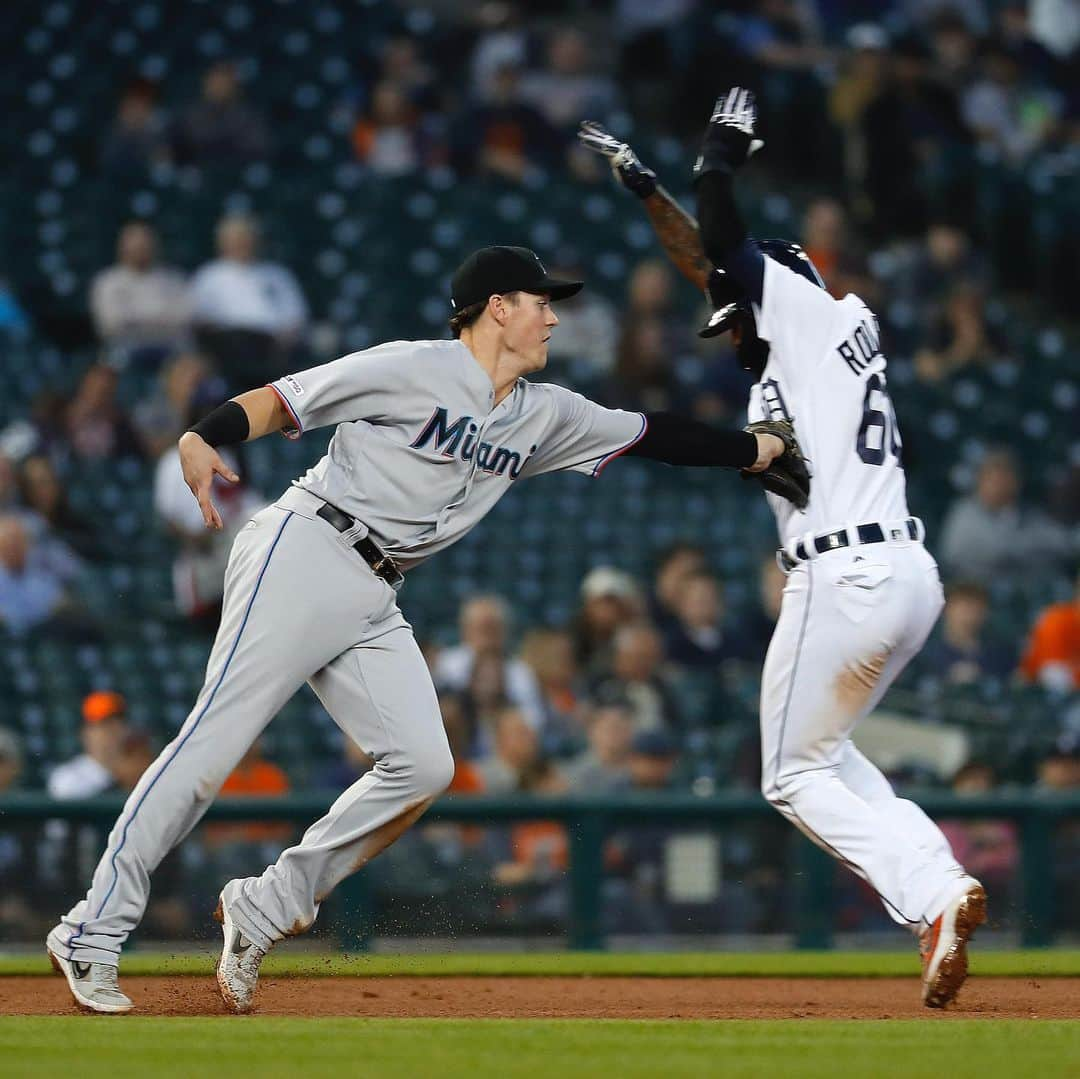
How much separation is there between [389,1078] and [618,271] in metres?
7.77

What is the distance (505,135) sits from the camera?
11.6 metres

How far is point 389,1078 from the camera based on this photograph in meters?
3.75

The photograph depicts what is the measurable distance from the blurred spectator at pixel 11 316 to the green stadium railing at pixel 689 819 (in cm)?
354

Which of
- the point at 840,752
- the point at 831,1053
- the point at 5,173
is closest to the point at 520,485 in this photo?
the point at 5,173

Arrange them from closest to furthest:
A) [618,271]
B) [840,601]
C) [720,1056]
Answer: [720,1056] → [840,601] → [618,271]

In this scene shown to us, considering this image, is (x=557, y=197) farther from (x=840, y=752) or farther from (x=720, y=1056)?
(x=720, y=1056)

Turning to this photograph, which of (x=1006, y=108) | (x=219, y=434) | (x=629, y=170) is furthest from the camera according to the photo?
(x=1006, y=108)

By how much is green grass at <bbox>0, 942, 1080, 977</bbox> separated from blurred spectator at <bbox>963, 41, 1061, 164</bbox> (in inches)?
277

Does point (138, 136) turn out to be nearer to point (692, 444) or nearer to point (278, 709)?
point (692, 444)

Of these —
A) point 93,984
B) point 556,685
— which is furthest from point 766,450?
point 556,685

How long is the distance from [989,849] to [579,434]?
3.26 m

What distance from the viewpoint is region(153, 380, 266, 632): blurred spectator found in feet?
28.9

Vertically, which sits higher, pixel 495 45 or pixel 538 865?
pixel 495 45

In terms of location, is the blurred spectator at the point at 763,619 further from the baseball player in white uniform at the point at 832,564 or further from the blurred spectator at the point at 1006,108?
the blurred spectator at the point at 1006,108
